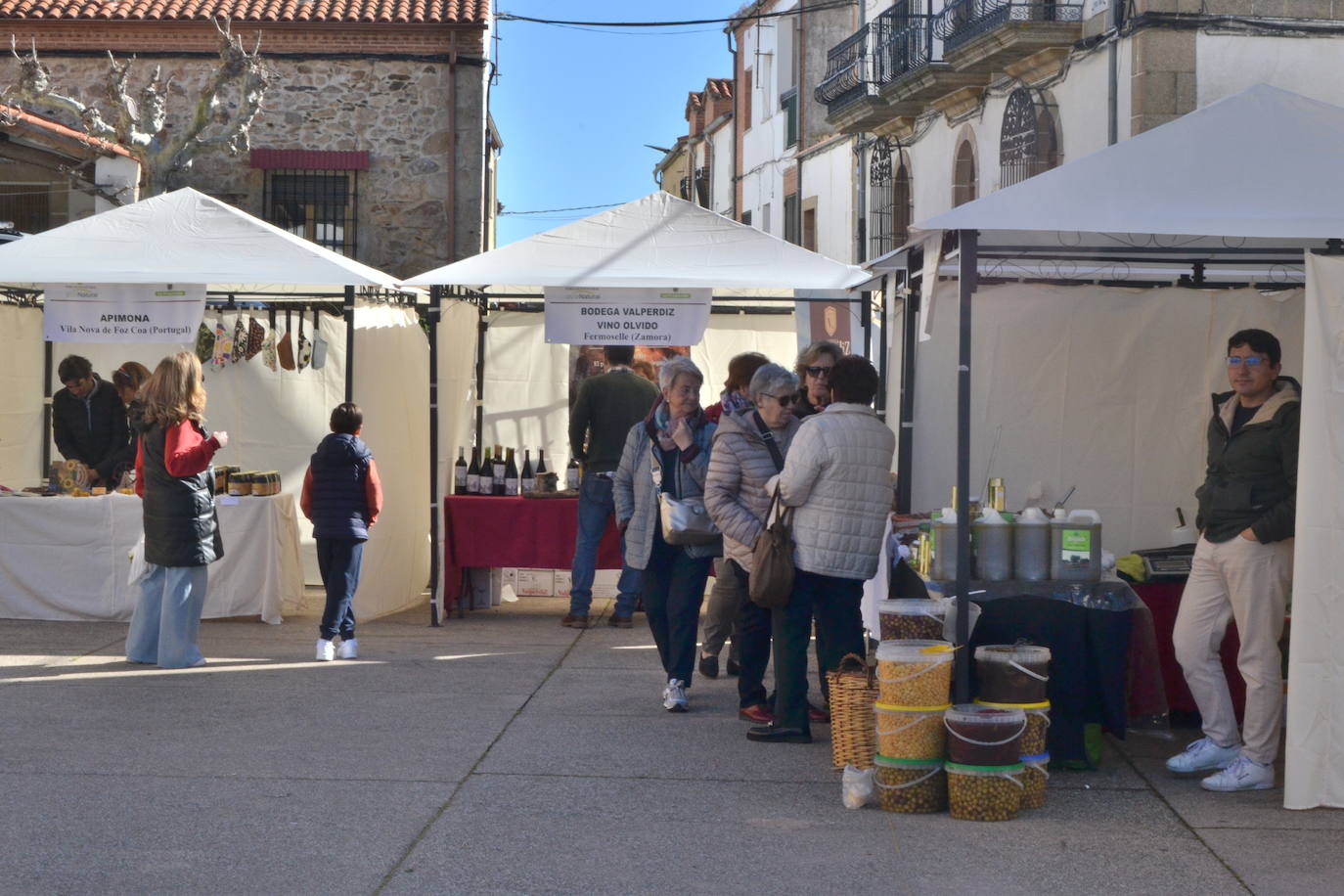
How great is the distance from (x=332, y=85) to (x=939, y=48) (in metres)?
7.64

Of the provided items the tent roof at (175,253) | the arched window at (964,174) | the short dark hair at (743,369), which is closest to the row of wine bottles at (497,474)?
the tent roof at (175,253)

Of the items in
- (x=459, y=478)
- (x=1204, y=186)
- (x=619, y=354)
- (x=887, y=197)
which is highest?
(x=887, y=197)

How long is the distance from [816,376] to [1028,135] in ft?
34.9

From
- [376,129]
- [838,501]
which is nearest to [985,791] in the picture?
[838,501]

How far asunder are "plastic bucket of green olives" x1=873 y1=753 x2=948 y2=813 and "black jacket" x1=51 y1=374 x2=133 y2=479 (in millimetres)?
6685

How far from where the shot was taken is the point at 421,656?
859 centimetres

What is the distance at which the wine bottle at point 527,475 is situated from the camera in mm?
10211

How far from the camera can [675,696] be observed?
23.3ft

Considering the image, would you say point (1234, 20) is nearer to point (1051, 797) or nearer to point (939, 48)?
point (939, 48)

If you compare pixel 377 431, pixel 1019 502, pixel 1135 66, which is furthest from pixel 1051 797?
pixel 1135 66

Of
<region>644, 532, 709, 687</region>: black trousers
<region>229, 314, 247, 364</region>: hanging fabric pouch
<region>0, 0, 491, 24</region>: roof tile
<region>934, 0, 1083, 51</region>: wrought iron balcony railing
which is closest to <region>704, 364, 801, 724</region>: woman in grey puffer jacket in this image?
<region>644, 532, 709, 687</region>: black trousers

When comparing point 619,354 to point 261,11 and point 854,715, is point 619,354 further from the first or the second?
point 261,11

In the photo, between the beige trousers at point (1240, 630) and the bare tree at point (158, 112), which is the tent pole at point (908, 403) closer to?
the beige trousers at point (1240, 630)

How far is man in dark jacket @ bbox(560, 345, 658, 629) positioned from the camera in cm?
962
